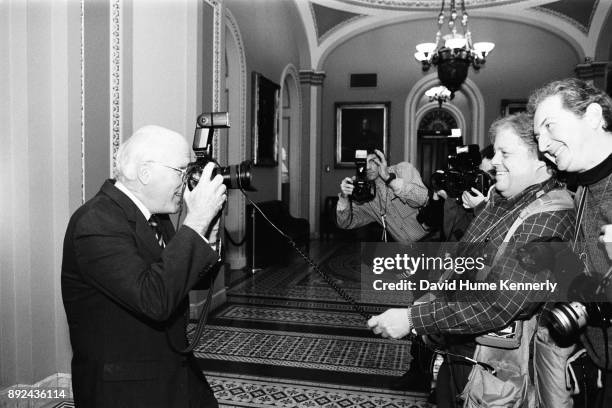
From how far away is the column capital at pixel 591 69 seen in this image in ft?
31.4

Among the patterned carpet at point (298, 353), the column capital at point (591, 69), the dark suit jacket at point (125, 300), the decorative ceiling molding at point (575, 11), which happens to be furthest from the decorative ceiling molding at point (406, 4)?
the dark suit jacket at point (125, 300)

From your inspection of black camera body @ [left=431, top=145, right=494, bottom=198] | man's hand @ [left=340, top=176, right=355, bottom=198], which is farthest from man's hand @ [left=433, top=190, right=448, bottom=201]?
black camera body @ [left=431, top=145, right=494, bottom=198]

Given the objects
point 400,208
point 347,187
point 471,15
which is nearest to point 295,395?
point 347,187

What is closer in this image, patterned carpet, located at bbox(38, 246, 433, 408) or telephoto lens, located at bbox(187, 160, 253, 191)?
telephoto lens, located at bbox(187, 160, 253, 191)

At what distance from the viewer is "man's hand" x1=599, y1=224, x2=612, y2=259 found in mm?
1232

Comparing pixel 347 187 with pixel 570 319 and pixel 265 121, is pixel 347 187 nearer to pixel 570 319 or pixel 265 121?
pixel 570 319

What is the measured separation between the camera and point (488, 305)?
4.91ft

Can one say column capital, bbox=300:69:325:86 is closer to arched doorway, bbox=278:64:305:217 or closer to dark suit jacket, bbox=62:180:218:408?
arched doorway, bbox=278:64:305:217

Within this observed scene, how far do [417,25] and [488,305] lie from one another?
981cm

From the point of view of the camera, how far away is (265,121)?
8.01m

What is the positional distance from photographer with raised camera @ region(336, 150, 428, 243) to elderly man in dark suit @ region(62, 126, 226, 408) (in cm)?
221

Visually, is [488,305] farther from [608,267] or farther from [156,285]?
[156,285]

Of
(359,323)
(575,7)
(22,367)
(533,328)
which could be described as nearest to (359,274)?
(359,323)

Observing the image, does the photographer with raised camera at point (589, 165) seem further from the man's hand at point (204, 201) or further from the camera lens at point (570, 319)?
the man's hand at point (204, 201)
